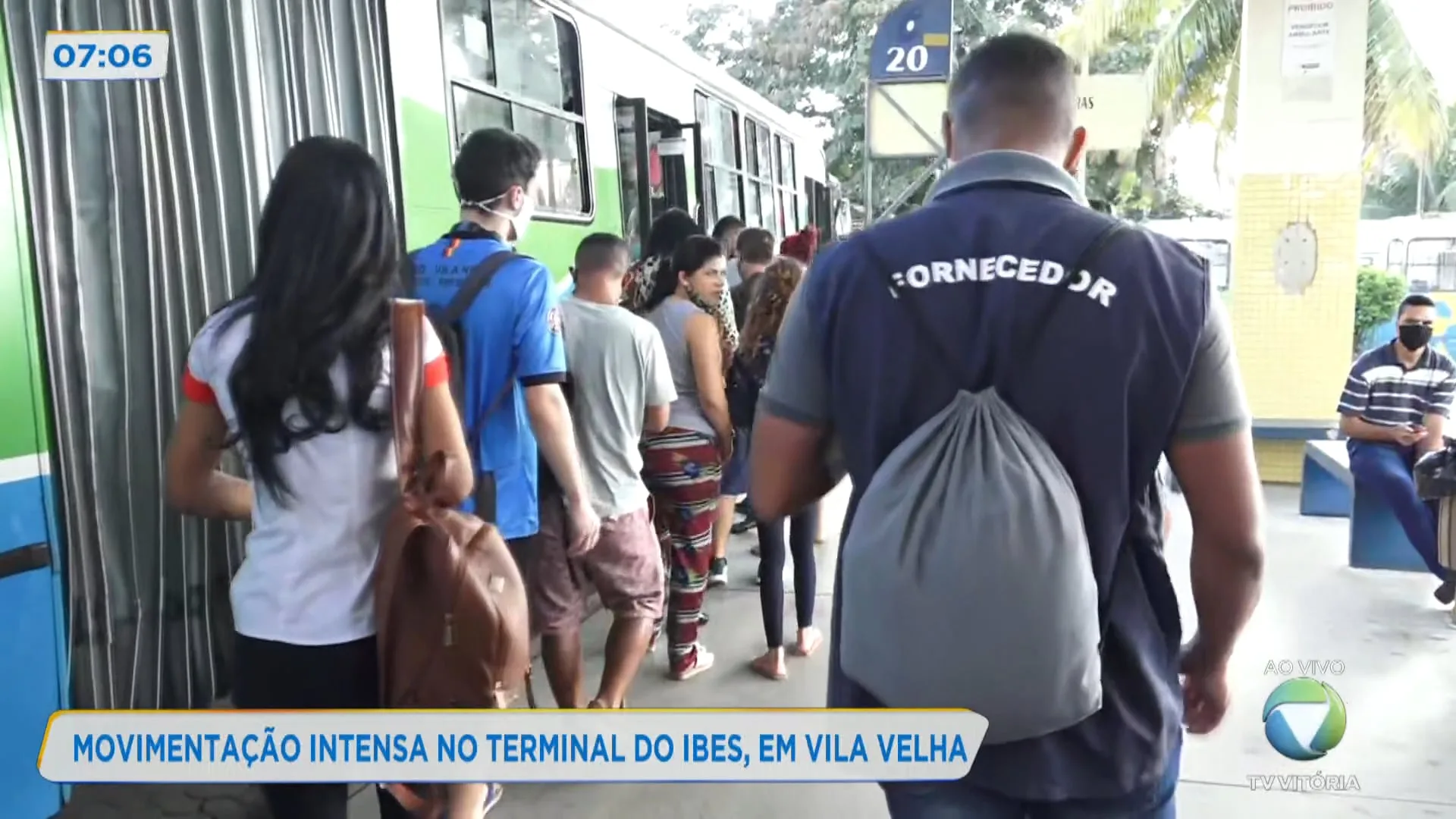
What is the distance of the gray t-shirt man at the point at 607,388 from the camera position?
3000mm

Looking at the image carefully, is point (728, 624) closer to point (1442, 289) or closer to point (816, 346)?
point (816, 346)

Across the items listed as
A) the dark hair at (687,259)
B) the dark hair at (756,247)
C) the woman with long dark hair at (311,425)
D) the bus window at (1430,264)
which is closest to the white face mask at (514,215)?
the woman with long dark hair at (311,425)

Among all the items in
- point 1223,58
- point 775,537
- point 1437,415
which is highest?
point 1223,58

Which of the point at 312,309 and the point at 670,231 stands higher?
the point at 670,231

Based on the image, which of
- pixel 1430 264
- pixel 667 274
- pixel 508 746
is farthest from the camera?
pixel 1430 264

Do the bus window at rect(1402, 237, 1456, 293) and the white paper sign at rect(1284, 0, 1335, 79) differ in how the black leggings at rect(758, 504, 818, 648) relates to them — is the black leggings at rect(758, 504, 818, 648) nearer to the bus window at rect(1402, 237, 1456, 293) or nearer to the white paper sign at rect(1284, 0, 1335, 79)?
the white paper sign at rect(1284, 0, 1335, 79)

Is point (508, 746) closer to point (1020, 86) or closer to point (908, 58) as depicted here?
point (1020, 86)

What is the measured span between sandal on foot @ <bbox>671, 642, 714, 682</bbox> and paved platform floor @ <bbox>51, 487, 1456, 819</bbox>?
0.10 ft

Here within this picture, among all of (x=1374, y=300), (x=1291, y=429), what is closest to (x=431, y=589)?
(x=1291, y=429)

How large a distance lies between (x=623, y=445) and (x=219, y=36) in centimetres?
147

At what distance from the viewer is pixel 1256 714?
3367 millimetres

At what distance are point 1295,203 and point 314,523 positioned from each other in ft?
22.5

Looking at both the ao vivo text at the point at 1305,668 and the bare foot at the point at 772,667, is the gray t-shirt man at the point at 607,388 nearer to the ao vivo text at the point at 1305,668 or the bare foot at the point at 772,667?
the bare foot at the point at 772,667

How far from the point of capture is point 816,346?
1362 mm
